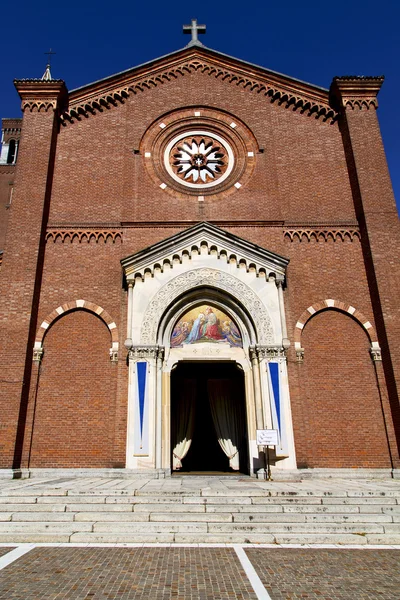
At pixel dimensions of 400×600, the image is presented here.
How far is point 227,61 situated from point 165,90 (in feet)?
8.97

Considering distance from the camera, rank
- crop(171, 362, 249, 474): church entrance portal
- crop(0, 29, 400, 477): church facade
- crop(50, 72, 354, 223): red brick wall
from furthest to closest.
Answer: crop(50, 72, 354, 223): red brick wall
crop(171, 362, 249, 474): church entrance portal
crop(0, 29, 400, 477): church facade

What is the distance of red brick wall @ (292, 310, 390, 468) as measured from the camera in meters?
11.8

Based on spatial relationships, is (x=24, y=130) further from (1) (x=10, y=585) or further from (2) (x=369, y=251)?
(1) (x=10, y=585)

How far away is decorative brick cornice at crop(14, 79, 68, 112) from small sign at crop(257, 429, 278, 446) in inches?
515

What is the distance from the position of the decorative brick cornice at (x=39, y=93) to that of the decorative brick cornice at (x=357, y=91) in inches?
398

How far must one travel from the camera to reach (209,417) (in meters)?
16.7

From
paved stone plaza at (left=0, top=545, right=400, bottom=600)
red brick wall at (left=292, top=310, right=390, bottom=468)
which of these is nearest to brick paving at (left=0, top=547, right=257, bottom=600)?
paved stone plaza at (left=0, top=545, right=400, bottom=600)

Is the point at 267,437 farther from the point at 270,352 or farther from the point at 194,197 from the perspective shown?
the point at 194,197

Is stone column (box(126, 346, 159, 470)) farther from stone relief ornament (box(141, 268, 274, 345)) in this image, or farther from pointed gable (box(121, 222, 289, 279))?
pointed gable (box(121, 222, 289, 279))

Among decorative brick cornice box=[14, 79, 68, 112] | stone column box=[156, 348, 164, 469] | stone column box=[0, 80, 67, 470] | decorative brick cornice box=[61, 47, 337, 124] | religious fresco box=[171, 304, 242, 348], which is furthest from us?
decorative brick cornice box=[61, 47, 337, 124]

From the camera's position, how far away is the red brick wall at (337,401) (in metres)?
11.8

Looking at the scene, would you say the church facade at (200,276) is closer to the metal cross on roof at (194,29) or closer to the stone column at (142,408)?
the stone column at (142,408)

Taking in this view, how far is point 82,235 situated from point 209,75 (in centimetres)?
850

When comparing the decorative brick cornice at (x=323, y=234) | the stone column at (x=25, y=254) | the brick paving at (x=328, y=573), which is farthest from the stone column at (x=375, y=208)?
the stone column at (x=25, y=254)
